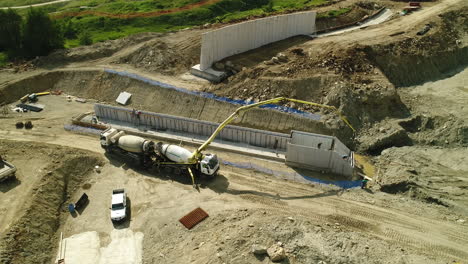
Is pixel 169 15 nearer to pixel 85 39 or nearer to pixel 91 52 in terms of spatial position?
pixel 85 39

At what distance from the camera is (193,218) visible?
23.0 metres

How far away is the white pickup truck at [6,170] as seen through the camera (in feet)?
79.8

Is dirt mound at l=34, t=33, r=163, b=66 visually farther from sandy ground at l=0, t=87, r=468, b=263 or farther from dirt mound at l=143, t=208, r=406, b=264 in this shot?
dirt mound at l=143, t=208, r=406, b=264

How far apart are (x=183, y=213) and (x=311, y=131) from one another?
13.7 meters

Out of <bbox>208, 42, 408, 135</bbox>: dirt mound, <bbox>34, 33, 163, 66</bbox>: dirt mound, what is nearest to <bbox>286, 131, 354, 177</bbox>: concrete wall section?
<bbox>208, 42, 408, 135</bbox>: dirt mound

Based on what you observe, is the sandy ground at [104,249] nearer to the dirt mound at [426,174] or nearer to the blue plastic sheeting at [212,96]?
the blue plastic sheeting at [212,96]

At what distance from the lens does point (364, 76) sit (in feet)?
111

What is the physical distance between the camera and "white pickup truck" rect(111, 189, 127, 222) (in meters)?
23.2

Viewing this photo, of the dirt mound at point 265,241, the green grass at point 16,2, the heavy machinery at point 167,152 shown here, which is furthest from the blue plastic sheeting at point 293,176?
the green grass at point 16,2

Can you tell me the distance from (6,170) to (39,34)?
2325 centimetres

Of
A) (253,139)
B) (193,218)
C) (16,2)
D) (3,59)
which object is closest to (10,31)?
(3,59)

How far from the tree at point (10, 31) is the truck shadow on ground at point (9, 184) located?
2430 cm

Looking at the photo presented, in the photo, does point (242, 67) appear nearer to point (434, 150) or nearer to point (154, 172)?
point (154, 172)

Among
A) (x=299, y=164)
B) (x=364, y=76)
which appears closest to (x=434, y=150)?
(x=364, y=76)
